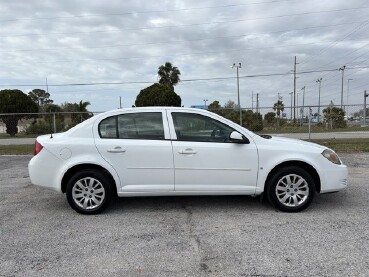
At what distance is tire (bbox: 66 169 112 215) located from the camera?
17.0ft

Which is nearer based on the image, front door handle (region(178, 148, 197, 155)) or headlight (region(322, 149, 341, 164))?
front door handle (region(178, 148, 197, 155))

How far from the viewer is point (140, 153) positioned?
516 centimetres

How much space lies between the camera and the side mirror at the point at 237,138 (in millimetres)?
5142

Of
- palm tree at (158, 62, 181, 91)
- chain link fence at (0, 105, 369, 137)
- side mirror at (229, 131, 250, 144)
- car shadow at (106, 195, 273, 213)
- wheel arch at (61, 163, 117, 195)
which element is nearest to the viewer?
side mirror at (229, 131, 250, 144)

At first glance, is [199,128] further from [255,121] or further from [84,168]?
[255,121]

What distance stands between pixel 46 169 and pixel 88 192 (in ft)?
2.39

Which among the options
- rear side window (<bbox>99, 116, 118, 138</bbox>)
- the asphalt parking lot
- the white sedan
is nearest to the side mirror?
the white sedan

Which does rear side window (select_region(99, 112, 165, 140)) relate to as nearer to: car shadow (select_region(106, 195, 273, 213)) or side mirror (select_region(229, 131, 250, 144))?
side mirror (select_region(229, 131, 250, 144))

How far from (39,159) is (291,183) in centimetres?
384

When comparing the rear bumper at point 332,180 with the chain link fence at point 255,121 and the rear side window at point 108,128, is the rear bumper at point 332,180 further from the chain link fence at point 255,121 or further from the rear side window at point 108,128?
the chain link fence at point 255,121

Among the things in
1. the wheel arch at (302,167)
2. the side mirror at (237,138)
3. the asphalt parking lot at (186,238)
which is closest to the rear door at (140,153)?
the asphalt parking lot at (186,238)

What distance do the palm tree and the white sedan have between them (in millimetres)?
41910

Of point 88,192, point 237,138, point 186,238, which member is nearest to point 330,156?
point 237,138

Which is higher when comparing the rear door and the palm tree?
the palm tree
